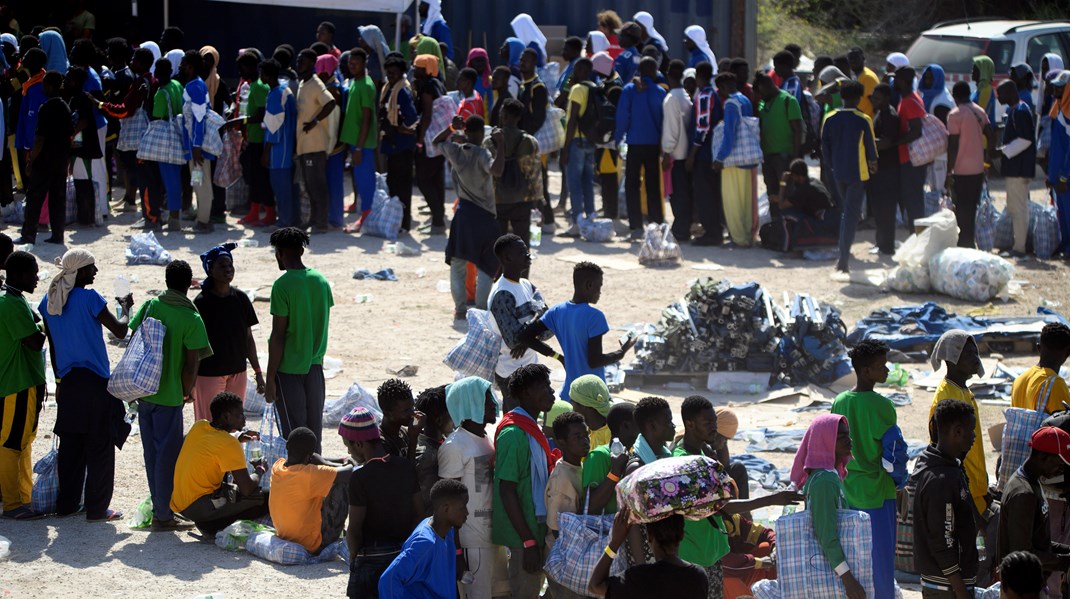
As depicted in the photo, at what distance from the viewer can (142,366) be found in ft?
22.8

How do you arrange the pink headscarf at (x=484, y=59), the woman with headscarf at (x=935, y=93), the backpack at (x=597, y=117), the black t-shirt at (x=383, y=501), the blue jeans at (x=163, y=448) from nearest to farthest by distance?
the black t-shirt at (x=383, y=501) → the blue jeans at (x=163, y=448) → the backpack at (x=597, y=117) → the woman with headscarf at (x=935, y=93) → the pink headscarf at (x=484, y=59)

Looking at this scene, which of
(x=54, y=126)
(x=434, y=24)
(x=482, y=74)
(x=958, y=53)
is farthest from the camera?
(x=958, y=53)

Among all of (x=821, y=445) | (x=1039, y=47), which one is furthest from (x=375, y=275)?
(x=1039, y=47)

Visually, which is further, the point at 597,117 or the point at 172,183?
the point at 597,117

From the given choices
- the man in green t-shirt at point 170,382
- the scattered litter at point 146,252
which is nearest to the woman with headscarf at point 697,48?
the scattered litter at point 146,252

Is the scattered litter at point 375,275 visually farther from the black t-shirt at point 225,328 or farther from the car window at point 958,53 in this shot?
the car window at point 958,53

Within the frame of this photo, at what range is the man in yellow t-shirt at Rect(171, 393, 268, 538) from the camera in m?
7.05

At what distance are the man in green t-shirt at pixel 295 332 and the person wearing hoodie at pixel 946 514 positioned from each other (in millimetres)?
3443

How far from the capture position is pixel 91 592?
6.38 meters

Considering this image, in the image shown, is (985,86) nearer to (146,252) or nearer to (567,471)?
(146,252)

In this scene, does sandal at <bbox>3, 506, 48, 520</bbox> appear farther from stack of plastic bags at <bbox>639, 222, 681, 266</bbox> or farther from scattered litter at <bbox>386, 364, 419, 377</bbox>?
stack of plastic bags at <bbox>639, 222, 681, 266</bbox>

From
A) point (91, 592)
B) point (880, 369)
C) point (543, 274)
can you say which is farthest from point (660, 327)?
point (91, 592)

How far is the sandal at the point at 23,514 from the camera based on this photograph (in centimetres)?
737

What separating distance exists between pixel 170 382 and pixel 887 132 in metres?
8.97
